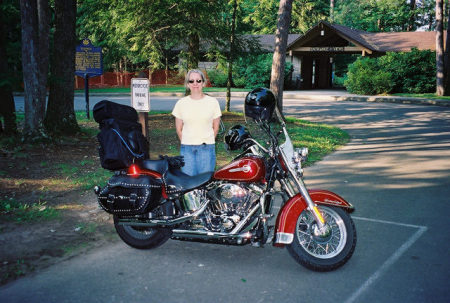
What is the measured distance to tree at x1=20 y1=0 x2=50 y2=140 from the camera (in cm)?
932

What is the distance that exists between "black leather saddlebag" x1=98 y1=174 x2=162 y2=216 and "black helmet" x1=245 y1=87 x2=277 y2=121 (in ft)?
3.91

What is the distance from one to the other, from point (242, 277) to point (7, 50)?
904 cm

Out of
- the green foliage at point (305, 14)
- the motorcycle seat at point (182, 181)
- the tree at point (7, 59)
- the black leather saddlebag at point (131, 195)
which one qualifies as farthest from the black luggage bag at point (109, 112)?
the green foliage at point (305, 14)

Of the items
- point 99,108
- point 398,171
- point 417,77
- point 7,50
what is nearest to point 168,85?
point 417,77

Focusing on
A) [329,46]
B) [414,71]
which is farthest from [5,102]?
[329,46]

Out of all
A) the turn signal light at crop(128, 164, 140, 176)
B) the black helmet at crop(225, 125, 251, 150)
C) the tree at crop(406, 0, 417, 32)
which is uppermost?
the tree at crop(406, 0, 417, 32)

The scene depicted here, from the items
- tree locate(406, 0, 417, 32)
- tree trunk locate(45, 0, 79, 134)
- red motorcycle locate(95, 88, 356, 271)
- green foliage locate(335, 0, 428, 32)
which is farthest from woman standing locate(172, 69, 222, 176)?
tree locate(406, 0, 417, 32)

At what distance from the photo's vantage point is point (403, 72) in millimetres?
33000

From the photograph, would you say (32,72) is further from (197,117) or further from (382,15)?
(382,15)

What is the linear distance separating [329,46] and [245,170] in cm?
3897

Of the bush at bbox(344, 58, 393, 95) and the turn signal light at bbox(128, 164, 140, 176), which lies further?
the bush at bbox(344, 58, 393, 95)

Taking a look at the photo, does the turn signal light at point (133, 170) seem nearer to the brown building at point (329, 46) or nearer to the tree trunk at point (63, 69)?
the tree trunk at point (63, 69)

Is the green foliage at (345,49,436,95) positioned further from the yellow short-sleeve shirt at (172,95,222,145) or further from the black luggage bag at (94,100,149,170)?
the black luggage bag at (94,100,149,170)

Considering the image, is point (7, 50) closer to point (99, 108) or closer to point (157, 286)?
point (99, 108)
